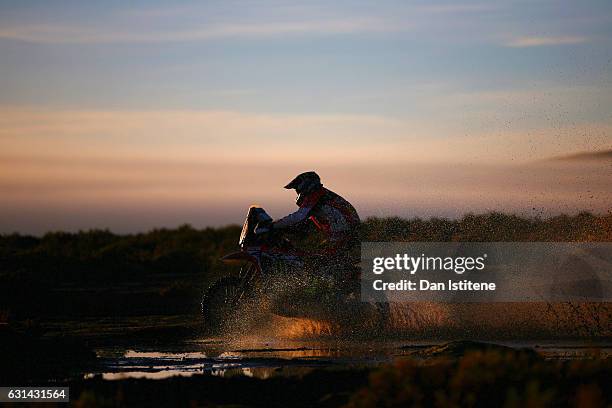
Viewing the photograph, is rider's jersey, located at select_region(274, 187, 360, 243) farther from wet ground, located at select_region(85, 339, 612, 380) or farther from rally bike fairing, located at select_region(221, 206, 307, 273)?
wet ground, located at select_region(85, 339, 612, 380)

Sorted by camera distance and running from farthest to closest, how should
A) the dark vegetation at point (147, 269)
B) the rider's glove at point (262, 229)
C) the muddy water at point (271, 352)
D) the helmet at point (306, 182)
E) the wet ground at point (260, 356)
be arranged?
the dark vegetation at point (147, 269)
the rider's glove at point (262, 229)
the helmet at point (306, 182)
the muddy water at point (271, 352)
the wet ground at point (260, 356)

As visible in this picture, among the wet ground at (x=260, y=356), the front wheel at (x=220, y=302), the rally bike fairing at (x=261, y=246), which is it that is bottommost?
the wet ground at (x=260, y=356)

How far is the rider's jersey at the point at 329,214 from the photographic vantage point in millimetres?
20391

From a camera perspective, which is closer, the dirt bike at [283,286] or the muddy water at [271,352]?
the muddy water at [271,352]

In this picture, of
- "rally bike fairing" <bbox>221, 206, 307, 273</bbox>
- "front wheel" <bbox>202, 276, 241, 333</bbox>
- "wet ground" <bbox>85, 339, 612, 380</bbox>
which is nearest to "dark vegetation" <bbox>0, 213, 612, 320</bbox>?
"rally bike fairing" <bbox>221, 206, 307, 273</bbox>

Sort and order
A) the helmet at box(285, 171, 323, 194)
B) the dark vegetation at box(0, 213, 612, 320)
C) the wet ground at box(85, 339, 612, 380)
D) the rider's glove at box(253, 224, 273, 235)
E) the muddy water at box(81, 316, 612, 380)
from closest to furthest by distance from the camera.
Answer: the wet ground at box(85, 339, 612, 380)
the muddy water at box(81, 316, 612, 380)
the helmet at box(285, 171, 323, 194)
the rider's glove at box(253, 224, 273, 235)
the dark vegetation at box(0, 213, 612, 320)

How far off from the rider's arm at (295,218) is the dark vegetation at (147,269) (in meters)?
4.19

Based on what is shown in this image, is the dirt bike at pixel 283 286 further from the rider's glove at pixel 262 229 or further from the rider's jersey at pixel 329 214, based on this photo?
the rider's jersey at pixel 329 214

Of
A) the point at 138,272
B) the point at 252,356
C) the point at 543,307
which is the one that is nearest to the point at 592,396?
the point at 252,356

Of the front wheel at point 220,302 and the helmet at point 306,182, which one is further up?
the helmet at point 306,182

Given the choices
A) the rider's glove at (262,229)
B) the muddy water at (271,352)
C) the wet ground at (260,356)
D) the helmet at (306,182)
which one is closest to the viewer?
the wet ground at (260,356)

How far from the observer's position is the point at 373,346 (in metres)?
19.1

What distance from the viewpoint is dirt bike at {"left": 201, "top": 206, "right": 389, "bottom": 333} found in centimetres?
2055

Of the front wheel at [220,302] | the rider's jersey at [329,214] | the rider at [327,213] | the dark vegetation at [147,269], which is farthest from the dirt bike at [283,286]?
the dark vegetation at [147,269]
